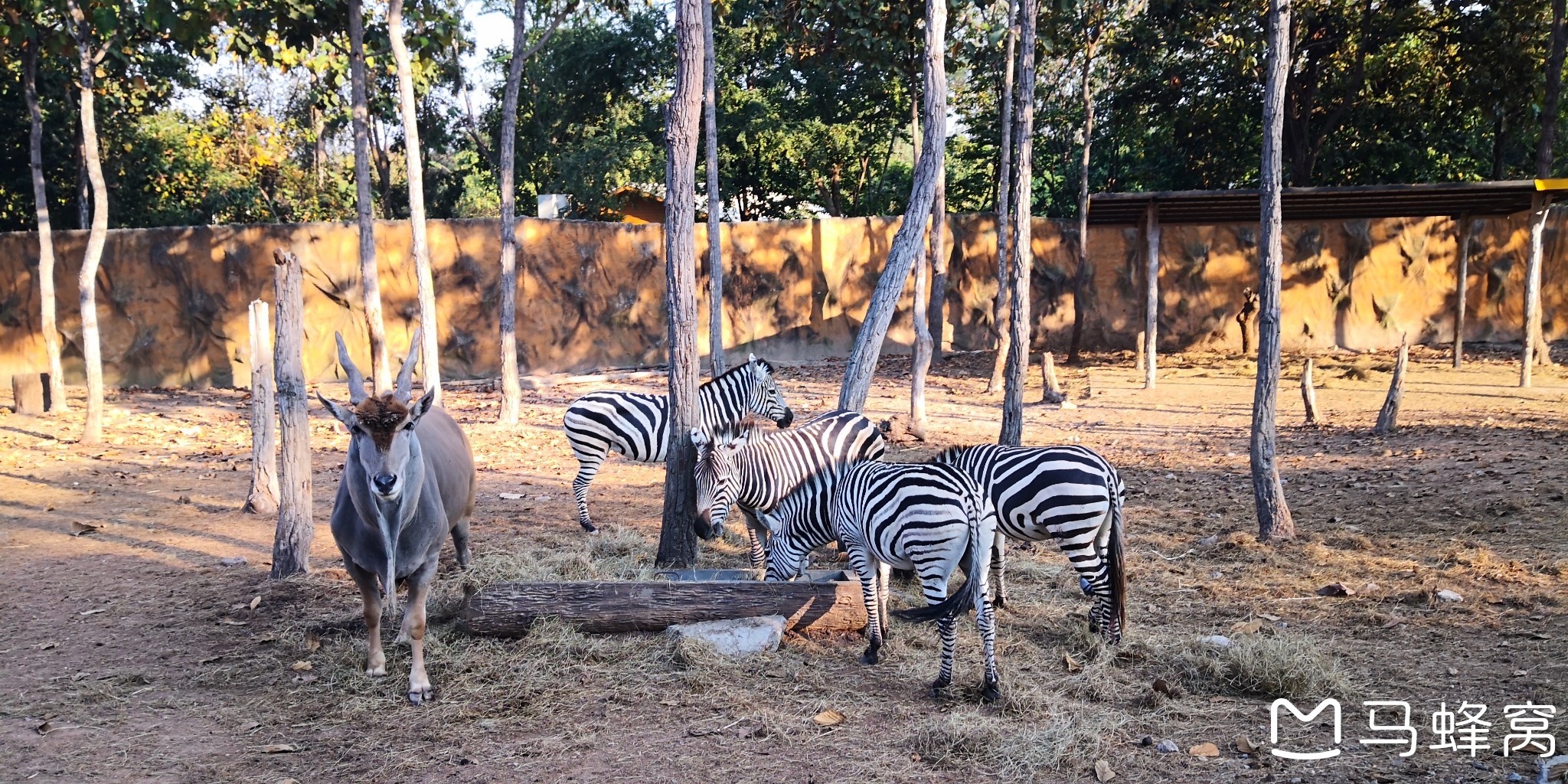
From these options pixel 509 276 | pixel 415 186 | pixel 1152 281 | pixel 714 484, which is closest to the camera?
pixel 714 484

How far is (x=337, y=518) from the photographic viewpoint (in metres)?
5.86

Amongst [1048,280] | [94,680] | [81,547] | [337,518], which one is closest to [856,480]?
[337,518]

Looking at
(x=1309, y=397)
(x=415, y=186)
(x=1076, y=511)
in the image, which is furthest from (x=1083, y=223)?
(x=1076, y=511)

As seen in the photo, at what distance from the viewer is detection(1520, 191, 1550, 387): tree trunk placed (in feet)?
50.2

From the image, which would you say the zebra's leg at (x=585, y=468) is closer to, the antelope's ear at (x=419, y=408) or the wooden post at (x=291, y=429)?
the wooden post at (x=291, y=429)

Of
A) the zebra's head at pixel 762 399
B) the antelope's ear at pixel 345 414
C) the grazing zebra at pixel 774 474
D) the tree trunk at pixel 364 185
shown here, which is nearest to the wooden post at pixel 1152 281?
the zebra's head at pixel 762 399

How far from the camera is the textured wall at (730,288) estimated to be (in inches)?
700

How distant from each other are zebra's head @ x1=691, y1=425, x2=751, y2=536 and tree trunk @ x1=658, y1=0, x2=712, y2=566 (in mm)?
253

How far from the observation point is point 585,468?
9.78m

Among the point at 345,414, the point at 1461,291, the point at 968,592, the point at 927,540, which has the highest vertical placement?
the point at 1461,291

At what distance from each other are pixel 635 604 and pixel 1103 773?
9.41 ft

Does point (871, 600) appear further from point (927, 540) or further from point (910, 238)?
point (910, 238)

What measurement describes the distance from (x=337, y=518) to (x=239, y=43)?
10.6m

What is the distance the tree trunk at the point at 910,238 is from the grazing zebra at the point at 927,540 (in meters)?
3.54
